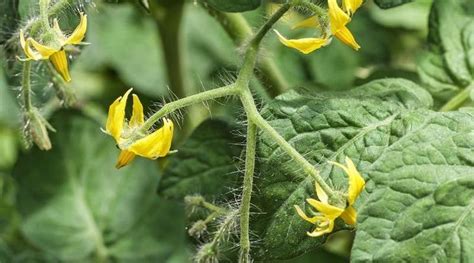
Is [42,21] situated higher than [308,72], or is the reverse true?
[42,21]

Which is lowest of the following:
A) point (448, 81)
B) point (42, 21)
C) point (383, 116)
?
point (448, 81)

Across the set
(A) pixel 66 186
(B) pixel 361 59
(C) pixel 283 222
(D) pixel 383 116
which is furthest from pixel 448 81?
(A) pixel 66 186

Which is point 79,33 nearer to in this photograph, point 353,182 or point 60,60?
point 60,60

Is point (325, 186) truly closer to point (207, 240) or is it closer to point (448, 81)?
point (207, 240)

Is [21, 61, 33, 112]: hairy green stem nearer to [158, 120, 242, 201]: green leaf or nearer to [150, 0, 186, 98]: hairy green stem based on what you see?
[158, 120, 242, 201]: green leaf

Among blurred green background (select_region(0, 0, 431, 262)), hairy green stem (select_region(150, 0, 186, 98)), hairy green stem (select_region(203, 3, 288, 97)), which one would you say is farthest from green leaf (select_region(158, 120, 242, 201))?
hairy green stem (select_region(150, 0, 186, 98))

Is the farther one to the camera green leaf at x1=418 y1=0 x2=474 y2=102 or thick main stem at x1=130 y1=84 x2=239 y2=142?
green leaf at x1=418 y1=0 x2=474 y2=102
